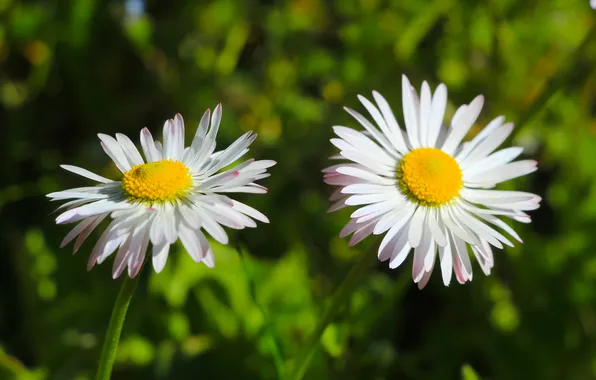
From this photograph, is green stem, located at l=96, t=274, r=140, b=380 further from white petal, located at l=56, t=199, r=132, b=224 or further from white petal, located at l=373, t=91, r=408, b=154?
white petal, located at l=373, t=91, r=408, b=154

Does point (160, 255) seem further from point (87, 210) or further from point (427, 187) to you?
point (427, 187)

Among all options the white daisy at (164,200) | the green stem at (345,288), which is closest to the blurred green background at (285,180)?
the green stem at (345,288)

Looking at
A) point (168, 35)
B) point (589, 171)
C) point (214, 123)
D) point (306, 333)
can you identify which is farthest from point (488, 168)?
point (168, 35)

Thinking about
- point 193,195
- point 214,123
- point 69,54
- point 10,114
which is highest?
point 69,54

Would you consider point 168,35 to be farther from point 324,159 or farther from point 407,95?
point 407,95

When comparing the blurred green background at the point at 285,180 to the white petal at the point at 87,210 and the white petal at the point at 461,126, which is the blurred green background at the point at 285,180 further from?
the white petal at the point at 87,210

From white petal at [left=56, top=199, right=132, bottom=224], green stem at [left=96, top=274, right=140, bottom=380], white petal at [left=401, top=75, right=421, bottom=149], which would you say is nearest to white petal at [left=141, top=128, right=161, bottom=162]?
white petal at [left=56, top=199, right=132, bottom=224]
